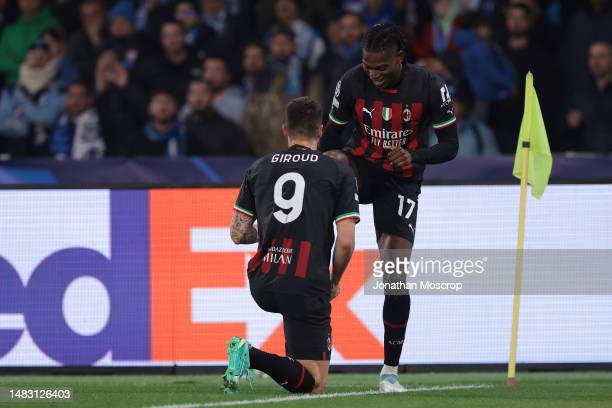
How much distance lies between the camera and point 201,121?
13.2 m

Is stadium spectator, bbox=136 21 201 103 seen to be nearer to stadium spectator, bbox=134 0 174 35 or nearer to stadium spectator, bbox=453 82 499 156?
stadium spectator, bbox=134 0 174 35

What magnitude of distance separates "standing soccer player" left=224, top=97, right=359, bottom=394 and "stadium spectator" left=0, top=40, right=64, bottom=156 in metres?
7.28

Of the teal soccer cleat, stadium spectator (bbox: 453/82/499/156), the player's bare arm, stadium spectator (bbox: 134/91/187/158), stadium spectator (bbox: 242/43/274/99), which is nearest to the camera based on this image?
the teal soccer cleat

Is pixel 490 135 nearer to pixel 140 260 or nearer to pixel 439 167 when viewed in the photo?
pixel 439 167

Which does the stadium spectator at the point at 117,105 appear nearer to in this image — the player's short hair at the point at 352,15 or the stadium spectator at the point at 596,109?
the player's short hair at the point at 352,15

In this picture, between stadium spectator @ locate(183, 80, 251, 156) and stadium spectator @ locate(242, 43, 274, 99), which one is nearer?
stadium spectator @ locate(183, 80, 251, 156)

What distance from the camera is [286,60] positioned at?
44.8ft

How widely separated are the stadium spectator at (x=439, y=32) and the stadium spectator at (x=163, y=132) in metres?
2.75

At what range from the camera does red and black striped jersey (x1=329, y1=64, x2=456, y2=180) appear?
314 inches

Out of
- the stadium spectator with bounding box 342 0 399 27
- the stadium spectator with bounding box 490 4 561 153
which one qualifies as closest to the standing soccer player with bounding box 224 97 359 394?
the stadium spectator with bounding box 490 4 561 153

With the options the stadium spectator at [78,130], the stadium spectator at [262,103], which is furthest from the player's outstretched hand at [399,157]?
the stadium spectator at [78,130]

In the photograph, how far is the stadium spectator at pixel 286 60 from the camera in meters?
→ 13.6

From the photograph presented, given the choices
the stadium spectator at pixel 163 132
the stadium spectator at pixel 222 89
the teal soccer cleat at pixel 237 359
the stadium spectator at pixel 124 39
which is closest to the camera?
the teal soccer cleat at pixel 237 359

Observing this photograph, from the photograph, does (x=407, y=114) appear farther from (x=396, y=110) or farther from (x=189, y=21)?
(x=189, y=21)
